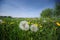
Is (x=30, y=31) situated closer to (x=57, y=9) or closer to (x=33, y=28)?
(x=33, y=28)

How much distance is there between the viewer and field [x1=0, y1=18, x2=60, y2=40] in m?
0.62

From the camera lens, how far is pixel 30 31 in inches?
23.6

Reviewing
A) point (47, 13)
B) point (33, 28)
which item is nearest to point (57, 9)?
point (47, 13)

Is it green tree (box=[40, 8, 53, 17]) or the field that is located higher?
green tree (box=[40, 8, 53, 17])

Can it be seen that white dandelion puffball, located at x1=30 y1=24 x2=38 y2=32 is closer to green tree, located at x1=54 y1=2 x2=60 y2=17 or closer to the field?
the field

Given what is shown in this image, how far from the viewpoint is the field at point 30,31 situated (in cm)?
62

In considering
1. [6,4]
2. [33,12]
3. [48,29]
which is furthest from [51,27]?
[6,4]

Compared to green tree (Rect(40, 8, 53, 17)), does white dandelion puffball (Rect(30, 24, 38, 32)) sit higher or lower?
lower

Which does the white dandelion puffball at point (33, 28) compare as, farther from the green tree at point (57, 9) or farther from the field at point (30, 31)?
the green tree at point (57, 9)

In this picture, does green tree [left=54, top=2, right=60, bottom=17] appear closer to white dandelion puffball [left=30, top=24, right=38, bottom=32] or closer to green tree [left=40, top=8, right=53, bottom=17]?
green tree [left=40, top=8, right=53, bottom=17]

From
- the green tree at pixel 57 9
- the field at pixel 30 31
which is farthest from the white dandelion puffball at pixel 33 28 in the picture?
the green tree at pixel 57 9

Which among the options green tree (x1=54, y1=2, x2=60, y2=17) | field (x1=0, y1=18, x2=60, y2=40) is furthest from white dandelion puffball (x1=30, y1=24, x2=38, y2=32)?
green tree (x1=54, y1=2, x2=60, y2=17)

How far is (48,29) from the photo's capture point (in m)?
0.63

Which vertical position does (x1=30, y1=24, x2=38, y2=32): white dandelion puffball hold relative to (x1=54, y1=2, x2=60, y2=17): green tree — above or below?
below
